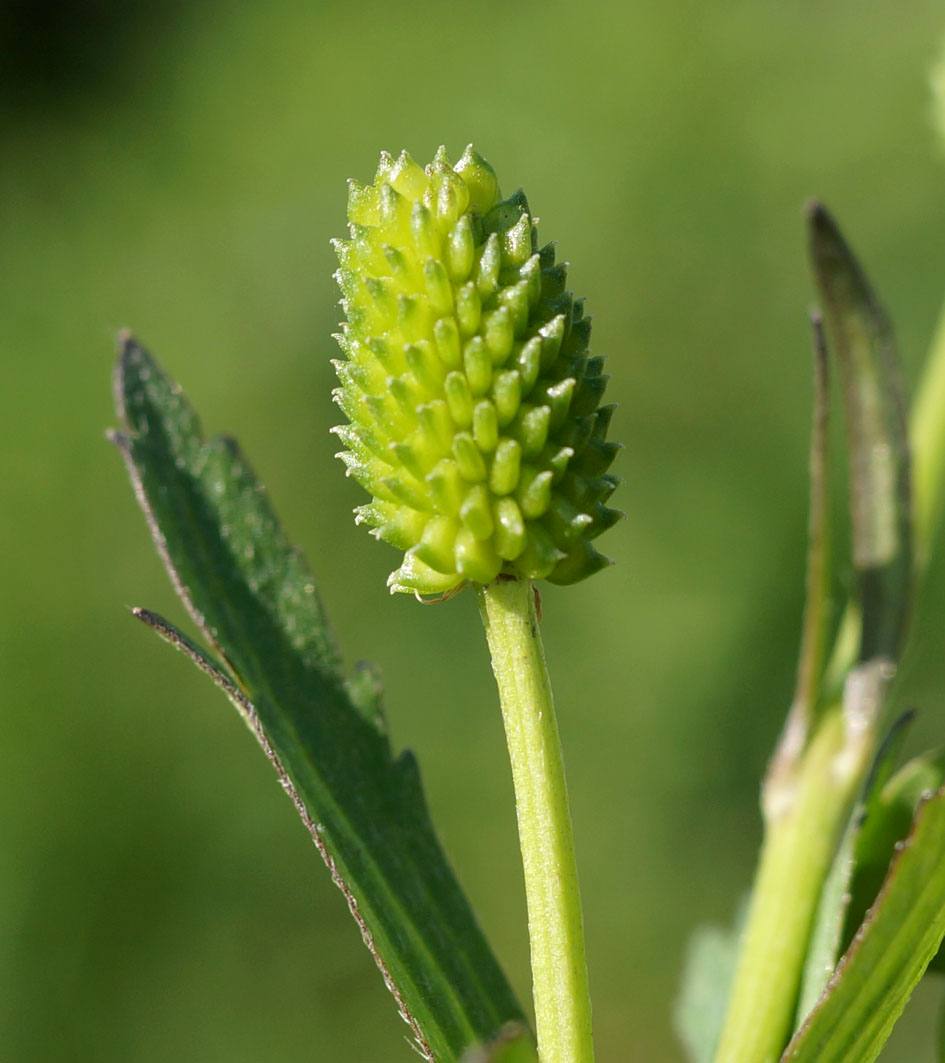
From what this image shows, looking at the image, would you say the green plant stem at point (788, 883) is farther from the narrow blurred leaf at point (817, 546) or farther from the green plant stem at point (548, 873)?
the green plant stem at point (548, 873)

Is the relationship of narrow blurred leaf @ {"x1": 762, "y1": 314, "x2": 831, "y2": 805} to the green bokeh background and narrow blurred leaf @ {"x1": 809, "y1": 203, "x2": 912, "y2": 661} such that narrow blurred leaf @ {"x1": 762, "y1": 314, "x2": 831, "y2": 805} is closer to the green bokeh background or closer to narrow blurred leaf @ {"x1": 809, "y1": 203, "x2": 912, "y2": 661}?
narrow blurred leaf @ {"x1": 809, "y1": 203, "x2": 912, "y2": 661}

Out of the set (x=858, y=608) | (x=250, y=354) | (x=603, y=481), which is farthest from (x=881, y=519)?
(x=250, y=354)

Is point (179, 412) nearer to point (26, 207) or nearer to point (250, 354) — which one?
point (250, 354)

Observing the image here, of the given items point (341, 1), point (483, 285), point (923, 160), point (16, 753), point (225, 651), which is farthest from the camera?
point (341, 1)

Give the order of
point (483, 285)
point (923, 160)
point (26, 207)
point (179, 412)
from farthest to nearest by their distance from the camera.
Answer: point (26, 207) < point (923, 160) < point (179, 412) < point (483, 285)

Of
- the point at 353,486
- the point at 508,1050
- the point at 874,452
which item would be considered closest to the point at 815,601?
the point at 874,452

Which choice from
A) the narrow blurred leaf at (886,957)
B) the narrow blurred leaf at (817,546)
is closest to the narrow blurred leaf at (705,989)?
the narrow blurred leaf at (817,546)
